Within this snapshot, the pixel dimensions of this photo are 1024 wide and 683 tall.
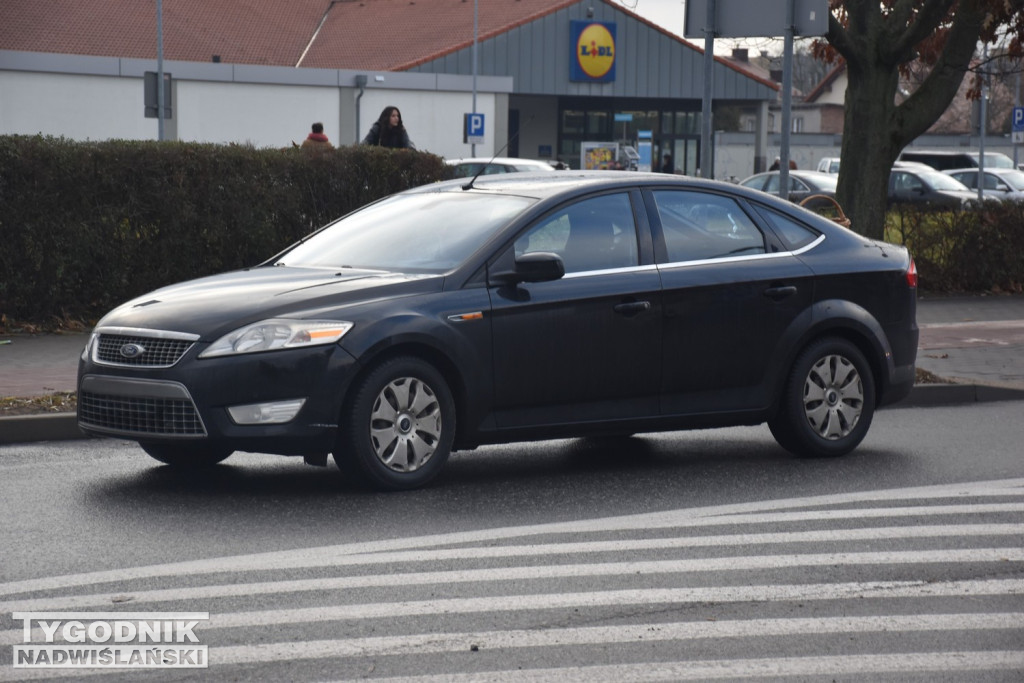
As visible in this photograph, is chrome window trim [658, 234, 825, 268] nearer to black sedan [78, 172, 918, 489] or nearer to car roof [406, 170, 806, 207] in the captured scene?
black sedan [78, 172, 918, 489]

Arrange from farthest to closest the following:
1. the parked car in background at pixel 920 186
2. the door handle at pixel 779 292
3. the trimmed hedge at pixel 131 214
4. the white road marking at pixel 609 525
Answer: the parked car in background at pixel 920 186 → the trimmed hedge at pixel 131 214 → the door handle at pixel 779 292 → the white road marking at pixel 609 525

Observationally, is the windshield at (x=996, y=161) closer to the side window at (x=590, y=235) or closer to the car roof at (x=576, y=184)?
the car roof at (x=576, y=184)

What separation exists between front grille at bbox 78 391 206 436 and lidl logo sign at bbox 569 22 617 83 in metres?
54.3

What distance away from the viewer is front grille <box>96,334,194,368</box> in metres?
7.50

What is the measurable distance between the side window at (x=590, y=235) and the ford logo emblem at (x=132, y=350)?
192 cm

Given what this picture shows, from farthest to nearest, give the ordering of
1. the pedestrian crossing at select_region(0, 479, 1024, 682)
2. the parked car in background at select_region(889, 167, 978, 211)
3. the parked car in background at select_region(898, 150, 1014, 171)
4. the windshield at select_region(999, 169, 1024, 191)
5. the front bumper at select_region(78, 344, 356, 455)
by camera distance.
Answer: the parked car in background at select_region(898, 150, 1014, 171)
the windshield at select_region(999, 169, 1024, 191)
the parked car in background at select_region(889, 167, 978, 211)
the front bumper at select_region(78, 344, 356, 455)
the pedestrian crossing at select_region(0, 479, 1024, 682)

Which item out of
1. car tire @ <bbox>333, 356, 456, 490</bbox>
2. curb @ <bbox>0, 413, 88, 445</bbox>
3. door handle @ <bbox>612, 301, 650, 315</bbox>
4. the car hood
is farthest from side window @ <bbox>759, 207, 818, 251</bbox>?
curb @ <bbox>0, 413, 88, 445</bbox>

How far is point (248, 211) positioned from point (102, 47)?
41.6 meters

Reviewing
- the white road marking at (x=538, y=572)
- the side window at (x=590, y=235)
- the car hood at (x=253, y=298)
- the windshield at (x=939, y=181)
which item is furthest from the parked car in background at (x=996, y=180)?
the white road marking at (x=538, y=572)

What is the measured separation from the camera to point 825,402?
363 inches

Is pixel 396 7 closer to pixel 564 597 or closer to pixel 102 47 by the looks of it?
pixel 102 47

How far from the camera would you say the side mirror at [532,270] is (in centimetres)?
799

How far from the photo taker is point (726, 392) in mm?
8844

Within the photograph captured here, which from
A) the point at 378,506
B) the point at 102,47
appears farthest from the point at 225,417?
the point at 102,47
